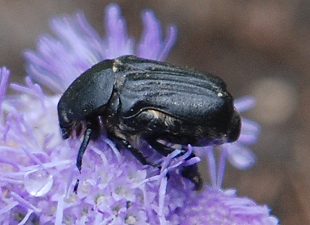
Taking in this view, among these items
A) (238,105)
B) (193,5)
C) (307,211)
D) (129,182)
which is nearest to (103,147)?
(129,182)

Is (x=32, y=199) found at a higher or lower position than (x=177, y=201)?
higher

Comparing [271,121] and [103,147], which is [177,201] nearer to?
[103,147]

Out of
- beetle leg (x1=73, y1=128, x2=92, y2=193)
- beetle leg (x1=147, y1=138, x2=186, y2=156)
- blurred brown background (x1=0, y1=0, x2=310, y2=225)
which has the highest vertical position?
beetle leg (x1=73, y1=128, x2=92, y2=193)

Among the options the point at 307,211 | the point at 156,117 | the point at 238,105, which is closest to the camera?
the point at 156,117

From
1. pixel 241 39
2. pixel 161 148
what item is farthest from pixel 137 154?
pixel 241 39

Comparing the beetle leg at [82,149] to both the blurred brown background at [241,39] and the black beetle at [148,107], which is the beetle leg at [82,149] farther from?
the blurred brown background at [241,39]

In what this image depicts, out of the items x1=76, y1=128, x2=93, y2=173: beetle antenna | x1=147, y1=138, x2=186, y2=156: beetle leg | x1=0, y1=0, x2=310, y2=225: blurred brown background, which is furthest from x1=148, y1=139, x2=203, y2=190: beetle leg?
x1=0, y1=0, x2=310, y2=225: blurred brown background

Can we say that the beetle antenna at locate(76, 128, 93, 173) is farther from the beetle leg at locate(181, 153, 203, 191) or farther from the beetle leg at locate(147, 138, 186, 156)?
the beetle leg at locate(181, 153, 203, 191)
